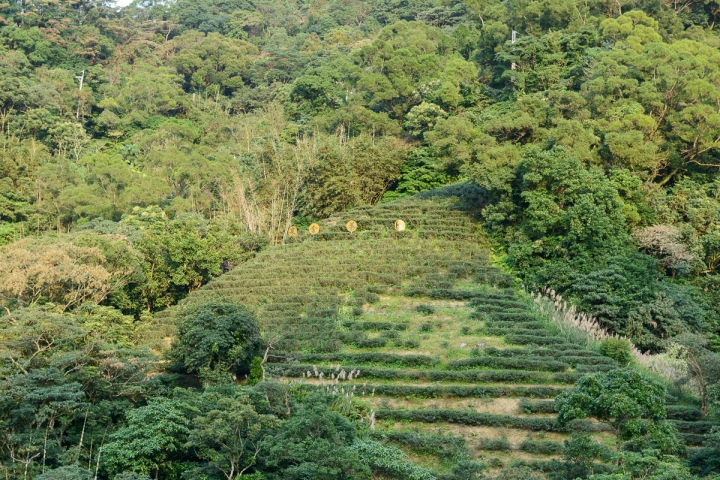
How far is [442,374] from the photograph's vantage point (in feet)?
60.5

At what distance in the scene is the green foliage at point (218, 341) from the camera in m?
18.0

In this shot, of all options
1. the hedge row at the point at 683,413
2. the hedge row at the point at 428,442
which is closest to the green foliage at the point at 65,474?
the hedge row at the point at 428,442

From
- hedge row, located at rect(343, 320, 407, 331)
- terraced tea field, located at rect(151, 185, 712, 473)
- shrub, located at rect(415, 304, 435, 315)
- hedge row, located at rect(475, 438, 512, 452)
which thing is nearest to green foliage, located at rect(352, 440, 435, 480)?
terraced tea field, located at rect(151, 185, 712, 473)

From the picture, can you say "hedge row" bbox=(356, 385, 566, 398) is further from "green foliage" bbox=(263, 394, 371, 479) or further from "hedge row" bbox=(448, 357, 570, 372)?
"green foliage" bbox=(263, 394, 371, 479)

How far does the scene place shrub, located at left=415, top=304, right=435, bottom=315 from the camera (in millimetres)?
21938

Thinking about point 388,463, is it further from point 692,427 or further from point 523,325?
point 523,325

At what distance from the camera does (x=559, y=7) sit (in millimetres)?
37625

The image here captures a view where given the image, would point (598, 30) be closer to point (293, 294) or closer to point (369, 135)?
point (369, 135)

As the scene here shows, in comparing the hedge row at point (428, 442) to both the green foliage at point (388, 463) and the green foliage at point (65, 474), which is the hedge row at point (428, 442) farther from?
the green foliage at point (65, 474)

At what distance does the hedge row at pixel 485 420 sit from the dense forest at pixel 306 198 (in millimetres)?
2328

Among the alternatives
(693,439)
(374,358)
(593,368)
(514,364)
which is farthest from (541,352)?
(693,439)

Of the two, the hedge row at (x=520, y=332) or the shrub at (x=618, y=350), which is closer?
the shrub at (x=618, y=350)

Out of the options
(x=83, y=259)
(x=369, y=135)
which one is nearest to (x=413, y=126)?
(x=369, y=135)

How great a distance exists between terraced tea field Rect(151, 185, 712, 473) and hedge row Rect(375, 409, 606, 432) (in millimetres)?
24
